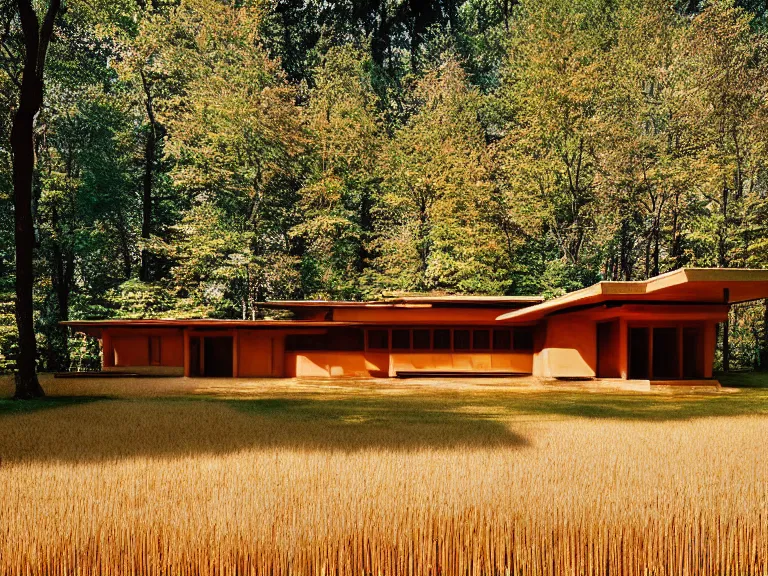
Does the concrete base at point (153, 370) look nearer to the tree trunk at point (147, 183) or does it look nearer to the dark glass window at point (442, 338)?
the tree trunk at point (147, 183)

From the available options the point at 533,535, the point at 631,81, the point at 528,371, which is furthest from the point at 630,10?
the point at 533,535

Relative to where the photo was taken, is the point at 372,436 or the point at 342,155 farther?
the point at 342,155

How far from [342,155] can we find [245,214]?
6.02 metres

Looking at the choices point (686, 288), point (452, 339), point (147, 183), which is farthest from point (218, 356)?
point (686, 288)

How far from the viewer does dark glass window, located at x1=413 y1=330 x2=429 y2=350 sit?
24391mm

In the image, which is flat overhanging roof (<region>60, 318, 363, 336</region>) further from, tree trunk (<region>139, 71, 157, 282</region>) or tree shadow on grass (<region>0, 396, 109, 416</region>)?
tree trunk (<region>139, 71, 157, 282</region>)

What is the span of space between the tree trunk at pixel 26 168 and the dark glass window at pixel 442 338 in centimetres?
1349

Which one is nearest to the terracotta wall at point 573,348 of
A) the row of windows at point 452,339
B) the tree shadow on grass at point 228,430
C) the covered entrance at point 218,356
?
the row of windows at point 452,339

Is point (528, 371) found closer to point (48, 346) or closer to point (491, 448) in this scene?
point (491, 448)

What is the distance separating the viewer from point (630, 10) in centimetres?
3353

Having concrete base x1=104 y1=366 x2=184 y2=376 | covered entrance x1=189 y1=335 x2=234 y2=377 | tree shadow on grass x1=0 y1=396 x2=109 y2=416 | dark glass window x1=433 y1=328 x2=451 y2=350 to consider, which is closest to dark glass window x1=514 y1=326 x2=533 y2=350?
dark glass window x1=433 y1=328 x2=451 y2=350

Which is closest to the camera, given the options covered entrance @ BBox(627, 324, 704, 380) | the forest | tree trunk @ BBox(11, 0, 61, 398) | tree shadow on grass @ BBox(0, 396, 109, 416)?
tree shadow on grass @ BBox(0, 396, 109, 416)

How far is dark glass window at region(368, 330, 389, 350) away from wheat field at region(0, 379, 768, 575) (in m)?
12.8

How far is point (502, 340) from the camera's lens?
2456cm
